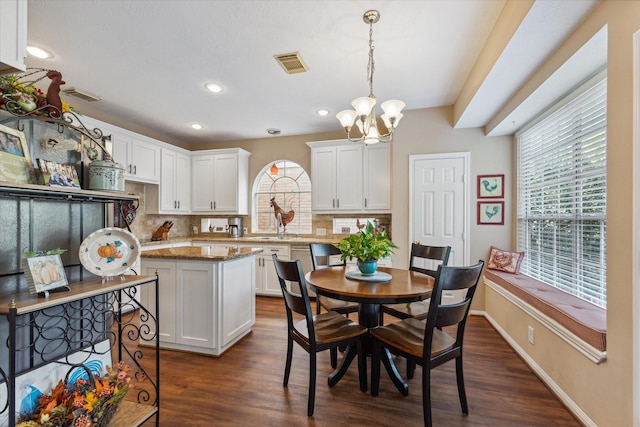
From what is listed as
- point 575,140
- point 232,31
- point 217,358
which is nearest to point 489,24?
point 575,140

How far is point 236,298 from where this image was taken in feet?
9.39

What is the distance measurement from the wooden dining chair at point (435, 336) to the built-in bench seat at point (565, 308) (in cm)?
66

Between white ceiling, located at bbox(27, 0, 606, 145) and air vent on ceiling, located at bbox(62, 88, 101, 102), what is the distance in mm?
131

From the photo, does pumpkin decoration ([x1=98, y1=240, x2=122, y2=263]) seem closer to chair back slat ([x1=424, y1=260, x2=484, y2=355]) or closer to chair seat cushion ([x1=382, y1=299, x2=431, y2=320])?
chair back slat ([x1=424, y1=260, x2=484, y2=355])

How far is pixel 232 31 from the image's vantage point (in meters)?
2.27

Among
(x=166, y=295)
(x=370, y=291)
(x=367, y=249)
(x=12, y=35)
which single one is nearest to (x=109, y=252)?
(x=12, y=35)

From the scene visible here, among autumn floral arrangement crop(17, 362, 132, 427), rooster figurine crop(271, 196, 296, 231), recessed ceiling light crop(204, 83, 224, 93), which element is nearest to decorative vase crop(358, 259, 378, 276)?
autumn floral arrangement crop(17, 362, 132, 427)

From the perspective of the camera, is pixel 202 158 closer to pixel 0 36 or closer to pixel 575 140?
pixel 0 36

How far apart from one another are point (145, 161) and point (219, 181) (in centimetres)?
116

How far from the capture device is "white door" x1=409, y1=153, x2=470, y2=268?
12.3 feet

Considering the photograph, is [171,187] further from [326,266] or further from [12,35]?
[12,35]

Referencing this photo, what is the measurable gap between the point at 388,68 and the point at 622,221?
2.17 meters

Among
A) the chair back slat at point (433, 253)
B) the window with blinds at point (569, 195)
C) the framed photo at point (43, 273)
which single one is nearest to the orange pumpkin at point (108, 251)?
the framed photo at point (43, 273)

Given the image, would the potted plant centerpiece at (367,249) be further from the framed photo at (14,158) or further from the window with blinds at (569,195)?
the framed photo at (14,158)
